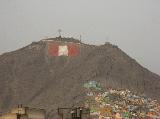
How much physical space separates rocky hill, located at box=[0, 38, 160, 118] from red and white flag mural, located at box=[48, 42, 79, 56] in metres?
0.52

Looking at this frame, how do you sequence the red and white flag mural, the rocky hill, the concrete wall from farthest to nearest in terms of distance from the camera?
1. the red and white flag mural
2. the rocky hill
3. the concrete wall

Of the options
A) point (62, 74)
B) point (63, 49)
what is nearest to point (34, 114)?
point (62, 74)

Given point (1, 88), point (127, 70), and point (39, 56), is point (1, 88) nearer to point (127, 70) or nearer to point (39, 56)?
point (39, 56)

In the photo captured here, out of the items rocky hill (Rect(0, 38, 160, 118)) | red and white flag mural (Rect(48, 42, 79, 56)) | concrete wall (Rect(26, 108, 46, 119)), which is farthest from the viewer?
red and white flag mural (Rect(48, 42, 79, 56))

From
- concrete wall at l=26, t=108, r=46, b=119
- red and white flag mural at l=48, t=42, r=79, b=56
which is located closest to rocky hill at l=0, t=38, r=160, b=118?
red and white flag mural at l=48, t=42, r=79, b=56

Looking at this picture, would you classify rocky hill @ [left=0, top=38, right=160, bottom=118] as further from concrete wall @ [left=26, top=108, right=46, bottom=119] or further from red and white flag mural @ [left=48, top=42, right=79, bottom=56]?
concrete wall @ [left=26, top=108, right=46, bottom=119]

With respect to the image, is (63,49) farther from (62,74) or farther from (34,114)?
(34,114)

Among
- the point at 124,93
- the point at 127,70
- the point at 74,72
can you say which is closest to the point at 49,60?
the point at 74,72

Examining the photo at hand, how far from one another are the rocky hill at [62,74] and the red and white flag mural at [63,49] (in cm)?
52

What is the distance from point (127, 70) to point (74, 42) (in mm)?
11912

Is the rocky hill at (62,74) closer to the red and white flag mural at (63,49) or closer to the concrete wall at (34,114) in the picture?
the red and white flag mural at (63,49)

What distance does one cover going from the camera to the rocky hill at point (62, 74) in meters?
73.7

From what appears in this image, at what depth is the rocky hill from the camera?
242 ft

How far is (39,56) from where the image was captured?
282 ft
